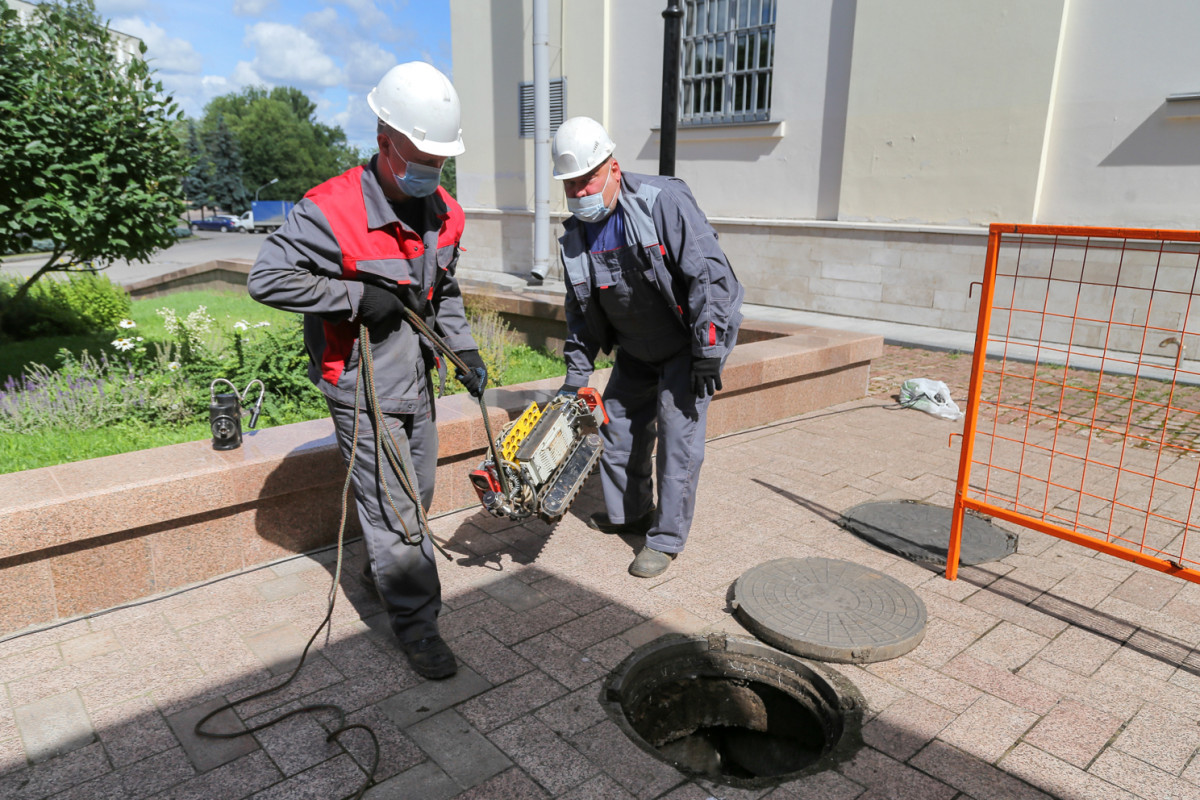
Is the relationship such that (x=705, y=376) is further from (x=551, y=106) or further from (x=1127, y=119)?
(x=551, y=106)

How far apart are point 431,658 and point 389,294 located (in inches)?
53.7

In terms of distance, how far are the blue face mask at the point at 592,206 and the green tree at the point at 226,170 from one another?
76.4 m

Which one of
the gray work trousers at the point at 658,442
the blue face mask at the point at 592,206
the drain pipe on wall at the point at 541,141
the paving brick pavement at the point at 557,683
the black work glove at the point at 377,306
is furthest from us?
the drain pipe on wall at the point at 541,141

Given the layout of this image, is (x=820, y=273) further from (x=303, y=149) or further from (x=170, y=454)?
(x=303, y=149)

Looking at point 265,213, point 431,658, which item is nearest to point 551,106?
→ point 431,658

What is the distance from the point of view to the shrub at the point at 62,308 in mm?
8820

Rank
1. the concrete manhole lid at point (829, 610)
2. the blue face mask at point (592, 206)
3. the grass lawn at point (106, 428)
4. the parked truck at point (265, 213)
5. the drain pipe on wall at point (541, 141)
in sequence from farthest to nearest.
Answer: the parked truck at point (265, 213)
the drain pipe on wall at point (541, 141)
the grass lawn at point (106, 428)
the blue face mask at point (592, 206)
the concrete manhole lid at point (829, 610)

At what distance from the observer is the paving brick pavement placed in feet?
7.91

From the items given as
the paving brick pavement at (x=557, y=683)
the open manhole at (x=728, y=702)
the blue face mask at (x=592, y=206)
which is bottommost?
the open manhole at (x=728, y=702)

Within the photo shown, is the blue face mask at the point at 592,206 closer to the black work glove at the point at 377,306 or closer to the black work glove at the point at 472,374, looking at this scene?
the black work glove at the point at 472,374

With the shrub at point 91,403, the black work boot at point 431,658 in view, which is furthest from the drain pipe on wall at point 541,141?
the black work boot at point 431,658

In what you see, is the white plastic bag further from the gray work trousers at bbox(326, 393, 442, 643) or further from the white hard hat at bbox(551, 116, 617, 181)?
the gray work trousers at bbox(326, 393, 442, 643)

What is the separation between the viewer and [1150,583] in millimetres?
3717

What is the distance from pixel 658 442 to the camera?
383cm
